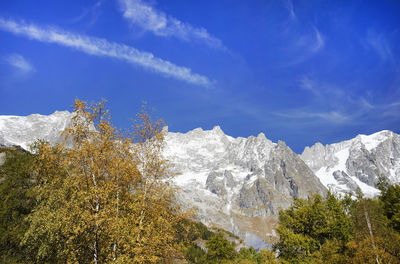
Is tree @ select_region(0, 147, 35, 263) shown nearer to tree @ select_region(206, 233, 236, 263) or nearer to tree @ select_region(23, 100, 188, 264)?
tree @ select_region(23, 100, 188, 264)

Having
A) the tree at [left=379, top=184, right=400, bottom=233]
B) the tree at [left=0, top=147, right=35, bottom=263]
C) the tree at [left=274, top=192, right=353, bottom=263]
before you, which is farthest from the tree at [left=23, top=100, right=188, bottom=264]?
the tree at [left=379, top=184, right=400, bottom=233]

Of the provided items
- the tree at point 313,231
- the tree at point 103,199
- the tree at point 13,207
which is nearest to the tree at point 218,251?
the tree at point 313,231

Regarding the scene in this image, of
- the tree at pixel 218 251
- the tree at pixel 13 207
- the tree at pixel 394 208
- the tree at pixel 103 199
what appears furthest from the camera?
the tree at pixel 218 251

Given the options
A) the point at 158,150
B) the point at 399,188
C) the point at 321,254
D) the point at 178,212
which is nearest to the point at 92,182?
the point at 158,150

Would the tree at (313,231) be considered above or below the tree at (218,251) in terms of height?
above

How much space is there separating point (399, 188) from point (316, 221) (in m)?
28.7

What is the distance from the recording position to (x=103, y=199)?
17.5 m

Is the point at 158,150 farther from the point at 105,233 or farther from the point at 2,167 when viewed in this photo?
the point at 2,167

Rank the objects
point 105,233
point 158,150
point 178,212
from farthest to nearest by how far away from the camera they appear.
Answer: point 158,150
point 178,212
point 105,233

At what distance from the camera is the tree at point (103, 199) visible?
1561 centimetres

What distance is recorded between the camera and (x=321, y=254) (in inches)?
1618

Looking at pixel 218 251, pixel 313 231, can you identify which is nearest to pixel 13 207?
pixel 313 231

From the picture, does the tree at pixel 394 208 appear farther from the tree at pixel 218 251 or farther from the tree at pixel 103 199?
the tree at pixel 103 199

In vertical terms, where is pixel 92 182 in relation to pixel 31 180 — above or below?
below
